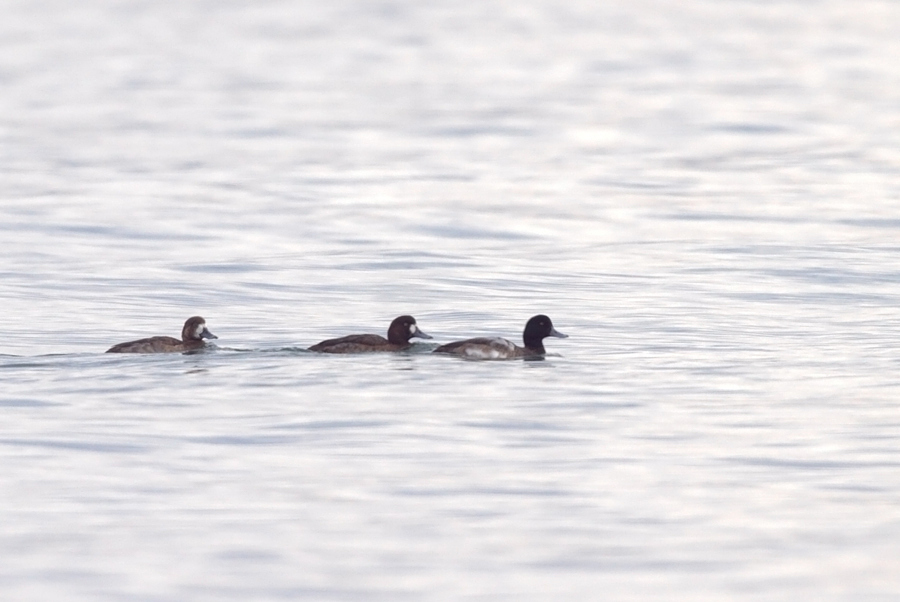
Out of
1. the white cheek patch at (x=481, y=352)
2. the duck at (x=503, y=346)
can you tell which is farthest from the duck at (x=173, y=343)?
the white cheek patch at (x=481, y=352)

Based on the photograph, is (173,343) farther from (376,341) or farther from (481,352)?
(481,352)

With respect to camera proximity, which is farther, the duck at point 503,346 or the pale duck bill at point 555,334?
the pale duck bill at point 555,334

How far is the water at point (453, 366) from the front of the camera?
41.1 feet

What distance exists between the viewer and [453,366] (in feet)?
66.0

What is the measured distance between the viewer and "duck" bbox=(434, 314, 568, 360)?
2052 centimetres

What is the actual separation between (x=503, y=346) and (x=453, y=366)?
87 cm

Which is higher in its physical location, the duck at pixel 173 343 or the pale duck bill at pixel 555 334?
the duck at pixel 173 343

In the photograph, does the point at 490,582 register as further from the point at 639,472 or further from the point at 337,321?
the point at 337,321

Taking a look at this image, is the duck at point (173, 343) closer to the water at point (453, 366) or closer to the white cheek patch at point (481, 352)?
the water at point (453, 366)

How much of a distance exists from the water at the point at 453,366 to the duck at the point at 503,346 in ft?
0.76

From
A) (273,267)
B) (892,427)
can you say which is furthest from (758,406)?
(273,267)

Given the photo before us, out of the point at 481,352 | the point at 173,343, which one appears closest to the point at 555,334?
the point at 481,352

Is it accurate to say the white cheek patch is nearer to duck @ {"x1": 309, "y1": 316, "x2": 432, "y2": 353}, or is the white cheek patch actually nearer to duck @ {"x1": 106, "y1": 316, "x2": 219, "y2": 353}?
duck @ {"x1": 309, "y1": 316, "x2": 432, "y2": 353}

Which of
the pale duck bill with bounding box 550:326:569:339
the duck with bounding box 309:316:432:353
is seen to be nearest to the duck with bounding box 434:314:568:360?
the pale duck bill with bounding box 550:326:569:339
